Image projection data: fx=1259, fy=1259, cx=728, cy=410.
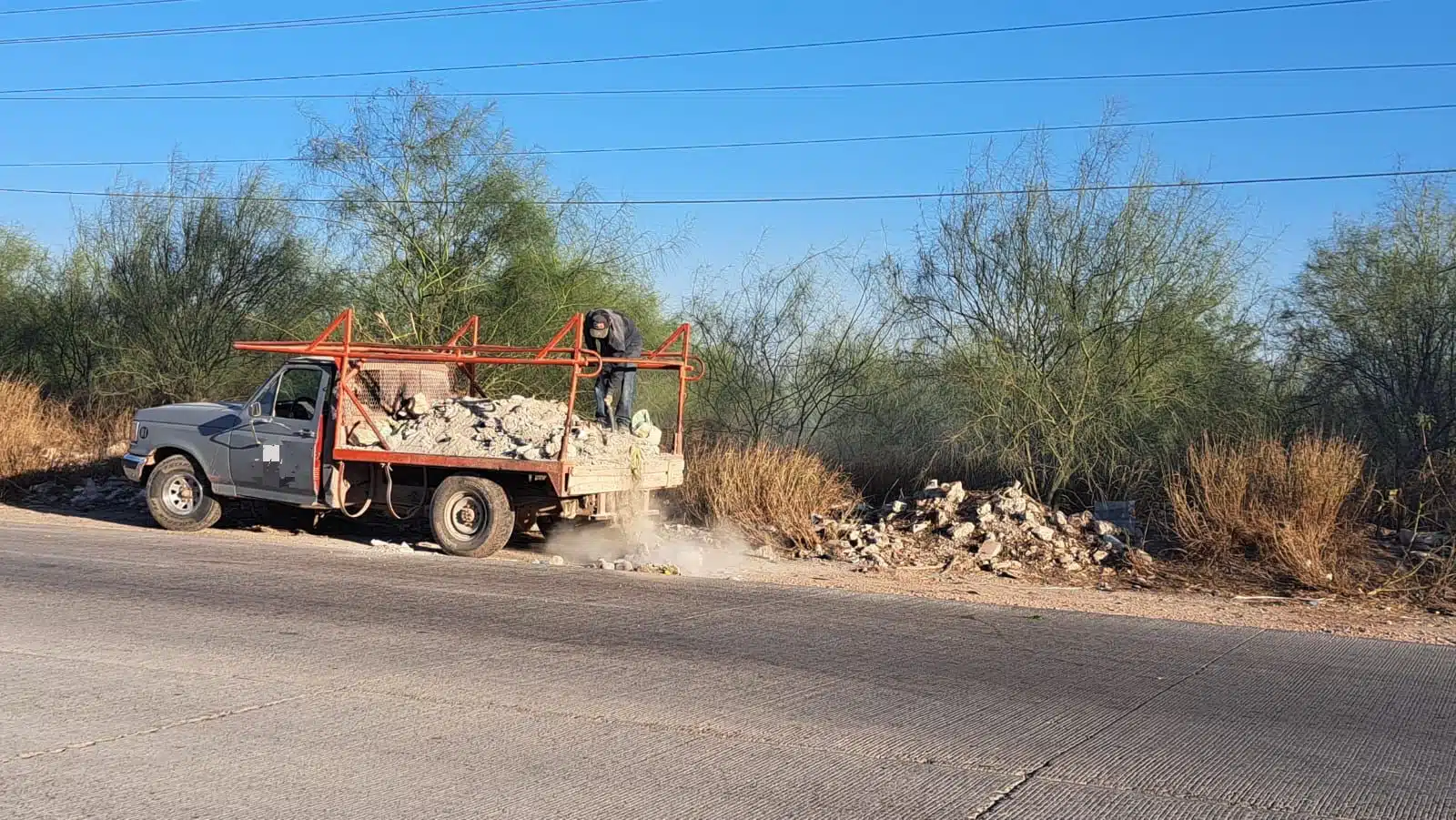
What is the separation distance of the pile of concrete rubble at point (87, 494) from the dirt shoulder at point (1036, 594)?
3.11 meters

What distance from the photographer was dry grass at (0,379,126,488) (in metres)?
19.0

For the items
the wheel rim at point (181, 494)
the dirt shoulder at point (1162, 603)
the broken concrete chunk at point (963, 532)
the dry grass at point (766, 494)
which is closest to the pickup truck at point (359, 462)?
the wheel rim at point (181, 494)

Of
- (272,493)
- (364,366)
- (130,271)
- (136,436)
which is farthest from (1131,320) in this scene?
(130,271)

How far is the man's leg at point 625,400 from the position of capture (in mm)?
13492

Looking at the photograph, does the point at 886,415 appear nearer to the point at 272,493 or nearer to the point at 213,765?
the point at 272,493

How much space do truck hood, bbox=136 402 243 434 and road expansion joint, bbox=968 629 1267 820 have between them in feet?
34.0

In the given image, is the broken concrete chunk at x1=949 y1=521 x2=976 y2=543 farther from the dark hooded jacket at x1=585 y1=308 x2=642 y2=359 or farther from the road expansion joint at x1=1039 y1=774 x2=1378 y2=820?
the road expansion joint at x1=1039 y1=774 x2=1378 y2=820

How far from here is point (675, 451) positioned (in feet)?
45.5

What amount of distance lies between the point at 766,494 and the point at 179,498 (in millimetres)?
6762

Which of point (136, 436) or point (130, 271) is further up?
point (130, 271)

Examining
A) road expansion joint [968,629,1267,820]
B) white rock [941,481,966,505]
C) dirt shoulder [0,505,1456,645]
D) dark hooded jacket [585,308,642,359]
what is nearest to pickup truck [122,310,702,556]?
dark hooded jacket [585,308,642,359]

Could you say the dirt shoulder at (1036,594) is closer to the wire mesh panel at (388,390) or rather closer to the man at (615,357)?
the wire mesh panel at (388,390)

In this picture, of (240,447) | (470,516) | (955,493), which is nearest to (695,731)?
(470,516)

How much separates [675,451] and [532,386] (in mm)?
6516
